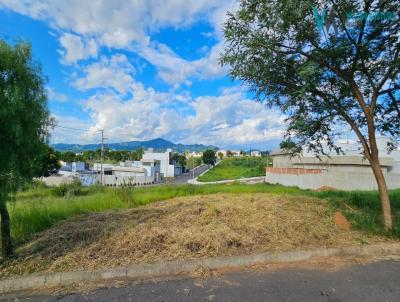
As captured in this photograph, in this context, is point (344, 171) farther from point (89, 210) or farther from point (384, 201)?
point (89, 210)

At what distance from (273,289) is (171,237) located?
6.45 feet

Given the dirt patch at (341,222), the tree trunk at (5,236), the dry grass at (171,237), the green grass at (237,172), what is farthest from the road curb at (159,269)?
the green grass at (237,172)

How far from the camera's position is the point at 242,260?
4.38 meters

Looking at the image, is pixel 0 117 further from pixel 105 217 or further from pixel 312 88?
pixel 312 88

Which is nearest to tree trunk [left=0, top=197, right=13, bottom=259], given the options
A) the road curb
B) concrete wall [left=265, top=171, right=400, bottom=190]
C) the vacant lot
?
the vacant lot

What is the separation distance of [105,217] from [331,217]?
16.8 ft

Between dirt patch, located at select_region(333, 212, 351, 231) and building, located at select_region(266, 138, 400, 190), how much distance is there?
12.8m

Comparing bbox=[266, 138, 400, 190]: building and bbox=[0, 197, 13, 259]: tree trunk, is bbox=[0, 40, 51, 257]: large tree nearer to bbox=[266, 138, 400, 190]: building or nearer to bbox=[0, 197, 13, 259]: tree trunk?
bbox=[0, 197, 13, 259]: tree trunk

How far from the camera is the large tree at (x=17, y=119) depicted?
12.3 feet

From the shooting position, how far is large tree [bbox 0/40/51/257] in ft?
12.3

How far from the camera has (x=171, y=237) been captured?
4.88 m

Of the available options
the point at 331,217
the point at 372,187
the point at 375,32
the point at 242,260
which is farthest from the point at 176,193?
the point at 372,187

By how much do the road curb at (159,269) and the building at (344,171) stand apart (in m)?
14.9

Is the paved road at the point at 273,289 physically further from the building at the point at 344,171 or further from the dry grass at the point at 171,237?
the building at the point at 344,171
